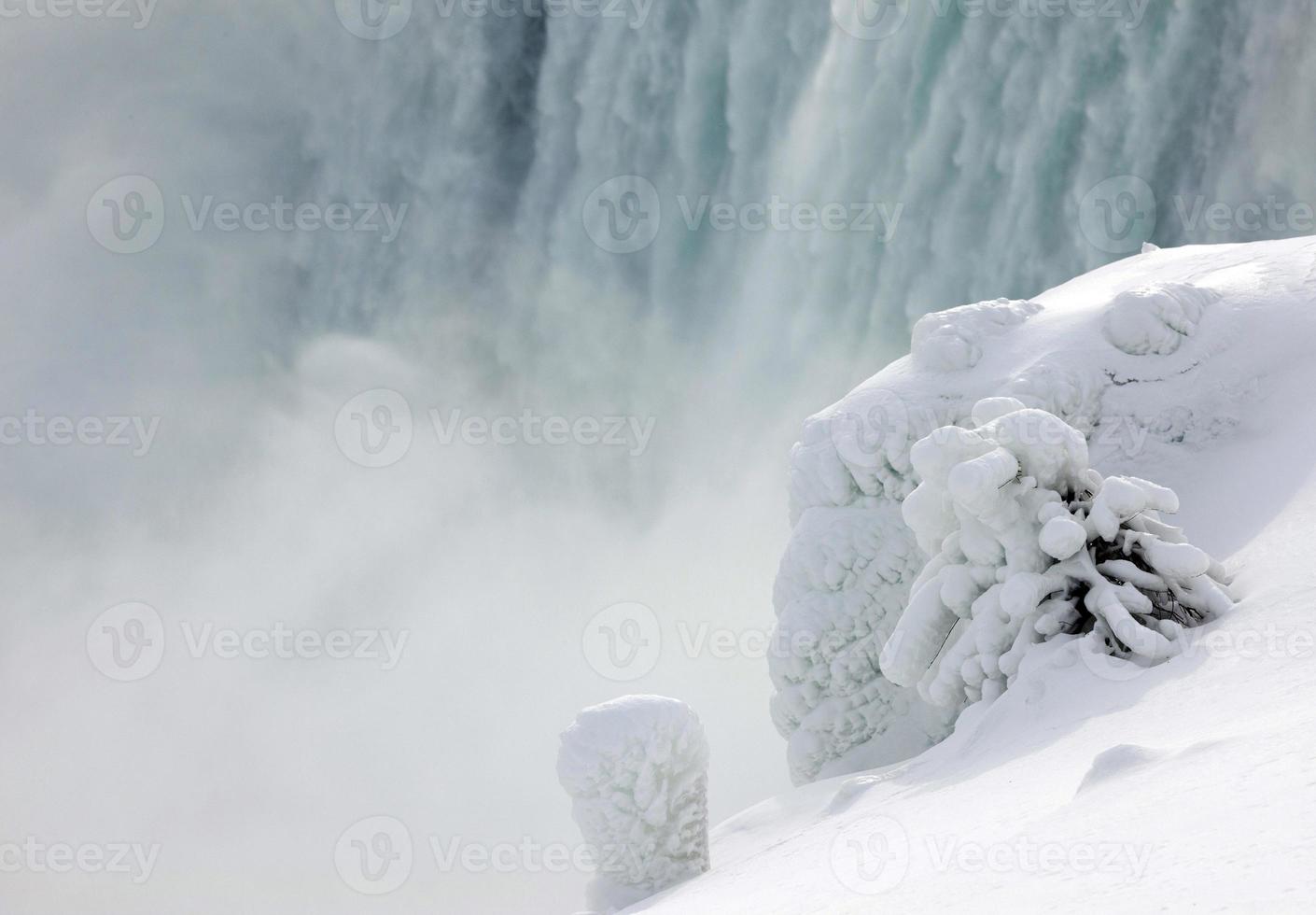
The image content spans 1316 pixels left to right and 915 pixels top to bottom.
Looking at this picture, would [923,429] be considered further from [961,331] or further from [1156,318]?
[1156,318]

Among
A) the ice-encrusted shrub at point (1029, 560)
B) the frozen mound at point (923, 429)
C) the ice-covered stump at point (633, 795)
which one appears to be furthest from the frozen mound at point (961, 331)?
the ice-covered stump at point (633, 795)

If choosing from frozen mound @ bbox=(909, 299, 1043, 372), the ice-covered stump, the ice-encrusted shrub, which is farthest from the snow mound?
the ice-covered stump

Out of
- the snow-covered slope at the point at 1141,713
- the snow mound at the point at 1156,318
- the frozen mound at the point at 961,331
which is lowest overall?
the snow-covered slope at the point at 1141,713

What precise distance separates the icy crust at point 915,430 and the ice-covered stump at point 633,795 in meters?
2.23

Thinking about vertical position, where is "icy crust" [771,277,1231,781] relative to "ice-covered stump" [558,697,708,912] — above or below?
above

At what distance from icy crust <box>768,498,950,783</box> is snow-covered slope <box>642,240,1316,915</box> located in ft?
1.39

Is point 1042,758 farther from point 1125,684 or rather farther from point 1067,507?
point 1067,507

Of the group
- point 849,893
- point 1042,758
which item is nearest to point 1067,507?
point 1042,758

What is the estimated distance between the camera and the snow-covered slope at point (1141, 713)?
2777 mm

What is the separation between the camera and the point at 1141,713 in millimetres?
4703

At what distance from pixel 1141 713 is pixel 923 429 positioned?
3636mm

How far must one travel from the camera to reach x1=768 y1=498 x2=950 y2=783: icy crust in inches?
320

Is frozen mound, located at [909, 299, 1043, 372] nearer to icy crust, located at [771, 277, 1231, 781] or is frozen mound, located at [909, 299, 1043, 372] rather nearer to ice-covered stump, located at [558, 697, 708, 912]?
icy crust, located at [771, 277, 1231, 781]

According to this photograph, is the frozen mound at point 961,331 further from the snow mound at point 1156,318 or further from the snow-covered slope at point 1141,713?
the snow mound at point 1156,318
